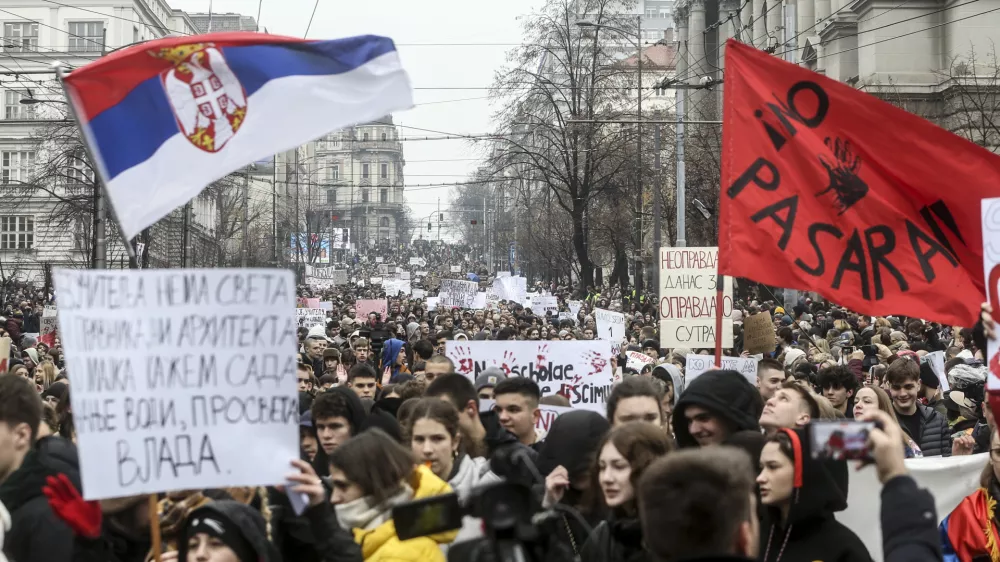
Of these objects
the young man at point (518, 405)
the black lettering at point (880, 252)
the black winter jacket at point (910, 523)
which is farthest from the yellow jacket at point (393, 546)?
the black lettering at point (880, 252)

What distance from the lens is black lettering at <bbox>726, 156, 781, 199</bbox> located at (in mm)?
6613

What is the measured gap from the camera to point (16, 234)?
245 ft

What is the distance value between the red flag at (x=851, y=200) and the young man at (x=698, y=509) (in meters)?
3.05

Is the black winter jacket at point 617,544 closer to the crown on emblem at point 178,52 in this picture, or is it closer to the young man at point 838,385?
the crown on emblem at point 178,52

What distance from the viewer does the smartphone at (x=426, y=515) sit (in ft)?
10.8

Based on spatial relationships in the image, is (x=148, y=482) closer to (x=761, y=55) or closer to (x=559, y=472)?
(x=559, y=472)

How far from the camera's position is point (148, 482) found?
4.26 meters

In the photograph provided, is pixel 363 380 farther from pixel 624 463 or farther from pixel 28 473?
pixel 624 463

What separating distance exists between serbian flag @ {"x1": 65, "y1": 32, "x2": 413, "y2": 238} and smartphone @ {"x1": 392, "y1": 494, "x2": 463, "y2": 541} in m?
2.92

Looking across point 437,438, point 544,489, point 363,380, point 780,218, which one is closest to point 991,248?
point 780,218

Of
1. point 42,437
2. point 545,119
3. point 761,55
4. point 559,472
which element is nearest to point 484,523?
point 559,472

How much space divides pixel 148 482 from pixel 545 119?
157 ft

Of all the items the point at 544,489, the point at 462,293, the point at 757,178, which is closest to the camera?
the point at 544,489

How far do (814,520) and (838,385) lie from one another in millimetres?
5127
